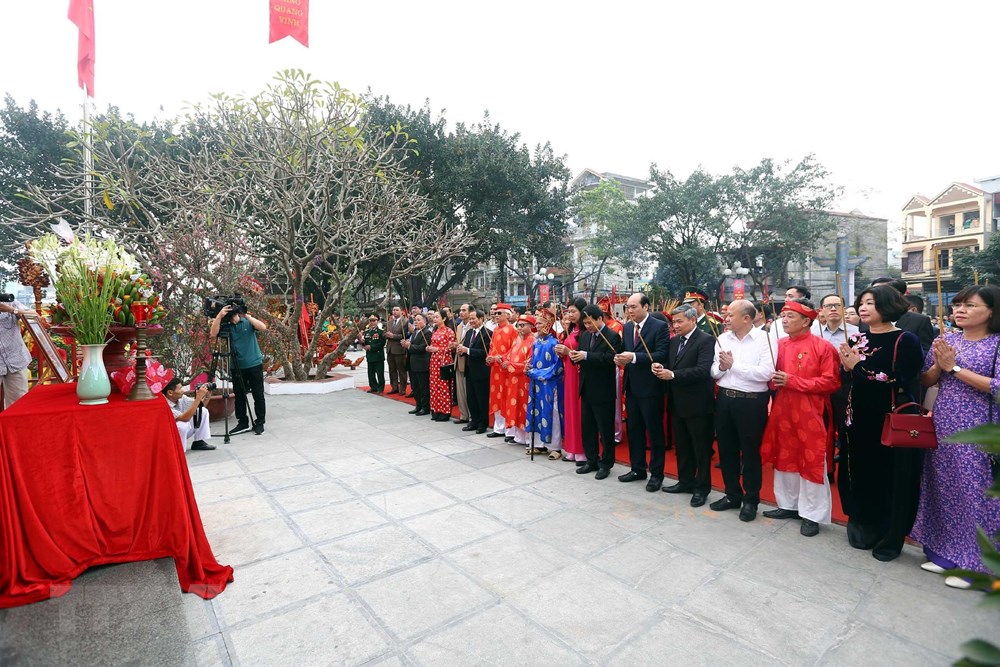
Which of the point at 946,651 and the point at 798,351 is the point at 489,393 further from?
the point at 946,651

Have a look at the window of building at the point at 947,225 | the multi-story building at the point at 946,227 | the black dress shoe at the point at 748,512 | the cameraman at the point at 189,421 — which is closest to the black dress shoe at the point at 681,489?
the black dress shoe at the point at 748,512

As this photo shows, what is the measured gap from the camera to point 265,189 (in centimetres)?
862

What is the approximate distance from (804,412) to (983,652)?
290cm

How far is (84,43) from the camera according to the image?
8.32 m

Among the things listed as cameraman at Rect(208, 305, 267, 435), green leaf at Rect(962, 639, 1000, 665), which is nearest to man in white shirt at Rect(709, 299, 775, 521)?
green leaf at Rect(962, 639, 1000, 665)

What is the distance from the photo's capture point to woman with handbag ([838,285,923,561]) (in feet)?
9.95

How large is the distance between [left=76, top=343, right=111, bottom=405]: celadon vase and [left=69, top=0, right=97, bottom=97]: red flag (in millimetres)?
7987

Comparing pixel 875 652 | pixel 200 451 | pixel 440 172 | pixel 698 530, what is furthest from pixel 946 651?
pixel 440 172

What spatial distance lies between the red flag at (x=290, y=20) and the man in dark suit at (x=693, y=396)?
26.4 feet

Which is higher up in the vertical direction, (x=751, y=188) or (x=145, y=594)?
(x=751, y=188)

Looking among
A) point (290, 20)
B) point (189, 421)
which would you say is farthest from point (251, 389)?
point (290, 20)

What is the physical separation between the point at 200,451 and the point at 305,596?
140 inches

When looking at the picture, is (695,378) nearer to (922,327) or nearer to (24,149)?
(922,327)

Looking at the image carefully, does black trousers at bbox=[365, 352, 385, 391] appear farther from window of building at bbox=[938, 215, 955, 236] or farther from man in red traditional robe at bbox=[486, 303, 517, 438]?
window of building at bbox=[938, 215, 955, 236]
